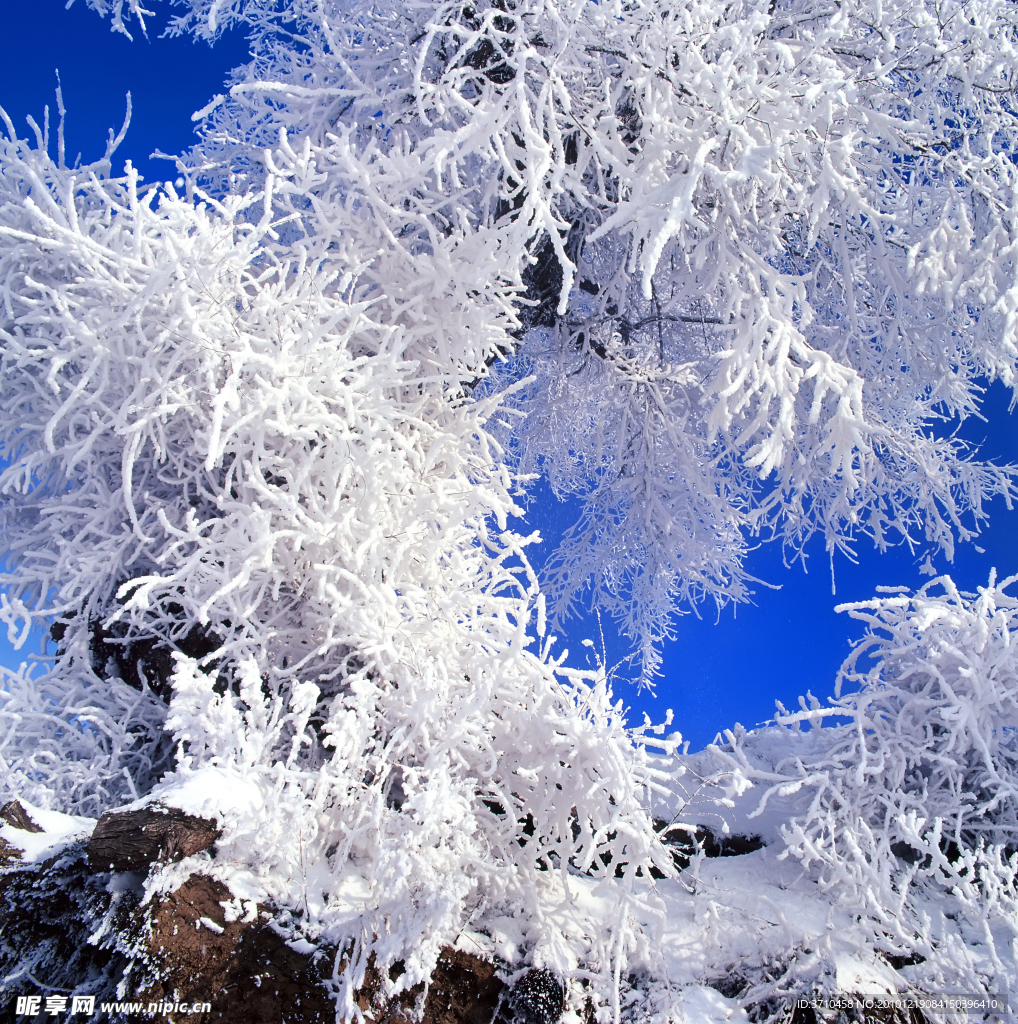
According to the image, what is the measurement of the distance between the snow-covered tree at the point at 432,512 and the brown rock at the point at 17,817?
0.38 m

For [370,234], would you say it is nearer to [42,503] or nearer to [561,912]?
[42,503]

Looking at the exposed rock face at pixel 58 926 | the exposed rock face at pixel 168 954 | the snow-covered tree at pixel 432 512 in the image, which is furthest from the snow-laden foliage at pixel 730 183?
the exposed rock face at pixel 58 926

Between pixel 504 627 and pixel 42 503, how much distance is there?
2.74 meters

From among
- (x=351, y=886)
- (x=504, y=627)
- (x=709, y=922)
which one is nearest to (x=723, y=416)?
(x=504, y=627)

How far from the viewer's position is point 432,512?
155 inches

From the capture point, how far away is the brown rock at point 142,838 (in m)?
2.54

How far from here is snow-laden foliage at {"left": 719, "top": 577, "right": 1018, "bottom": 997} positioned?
127 inches

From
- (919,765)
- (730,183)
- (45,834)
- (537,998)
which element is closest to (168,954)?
(45,834)

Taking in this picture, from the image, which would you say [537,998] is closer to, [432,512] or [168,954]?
[168,954]

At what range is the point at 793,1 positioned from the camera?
5.45 metres

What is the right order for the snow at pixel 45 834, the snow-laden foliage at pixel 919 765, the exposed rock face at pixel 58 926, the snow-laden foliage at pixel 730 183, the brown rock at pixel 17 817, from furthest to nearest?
1. the snow-laden foliage at pixel 730 183
2. the snow-laden foliage at pixel 919 765
3. the brown rock at pixel 17 817
4. the snow at pixel 45 834
5. the exposed rock face at pixel 58 926

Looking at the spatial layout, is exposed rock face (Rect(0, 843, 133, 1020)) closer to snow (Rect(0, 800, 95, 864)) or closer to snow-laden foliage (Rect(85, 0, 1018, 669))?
snow (Rect(0, 800, 95, 864))

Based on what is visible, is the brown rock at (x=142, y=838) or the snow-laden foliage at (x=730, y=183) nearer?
the brown rock at (x=142, y=838)

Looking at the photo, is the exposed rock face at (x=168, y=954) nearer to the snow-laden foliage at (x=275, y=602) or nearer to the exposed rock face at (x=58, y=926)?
the exposed rock face at (x=58, y=926)
